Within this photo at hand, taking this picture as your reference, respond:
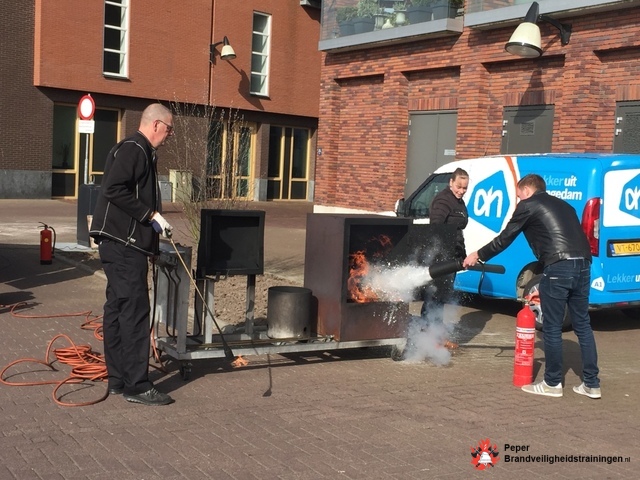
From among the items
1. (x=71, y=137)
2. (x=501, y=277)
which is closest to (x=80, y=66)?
(x=71, y=137)

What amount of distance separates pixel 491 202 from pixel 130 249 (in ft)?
18.8

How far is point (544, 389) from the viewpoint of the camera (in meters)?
6.99

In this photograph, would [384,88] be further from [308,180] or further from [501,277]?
[308,180]

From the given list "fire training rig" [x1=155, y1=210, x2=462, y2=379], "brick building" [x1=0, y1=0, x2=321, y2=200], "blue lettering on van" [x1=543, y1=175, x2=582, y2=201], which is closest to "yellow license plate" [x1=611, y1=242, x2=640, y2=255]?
"blue lettering on van" [x1=543, y1=175, x2=582, y2=201]

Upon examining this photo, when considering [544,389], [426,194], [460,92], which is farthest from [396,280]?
[460,92]

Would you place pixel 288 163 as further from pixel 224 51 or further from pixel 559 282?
pixel 559 282

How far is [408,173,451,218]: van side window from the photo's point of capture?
446 inches

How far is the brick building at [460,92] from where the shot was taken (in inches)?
587

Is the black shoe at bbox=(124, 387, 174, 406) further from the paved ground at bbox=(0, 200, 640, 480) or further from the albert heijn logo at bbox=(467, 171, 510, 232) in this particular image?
the albert heijn logo at bbox=(467, 171, 510, 232)

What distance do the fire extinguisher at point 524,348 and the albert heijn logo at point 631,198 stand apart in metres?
3.00

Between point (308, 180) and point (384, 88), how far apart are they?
1859 cm

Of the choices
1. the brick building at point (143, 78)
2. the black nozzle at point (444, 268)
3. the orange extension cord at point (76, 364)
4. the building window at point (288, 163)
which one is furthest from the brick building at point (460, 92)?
the building window at point (288, 163)

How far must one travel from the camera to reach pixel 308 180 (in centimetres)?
3828

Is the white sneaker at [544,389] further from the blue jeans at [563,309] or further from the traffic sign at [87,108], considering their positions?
the traffic sign at [87,108]
